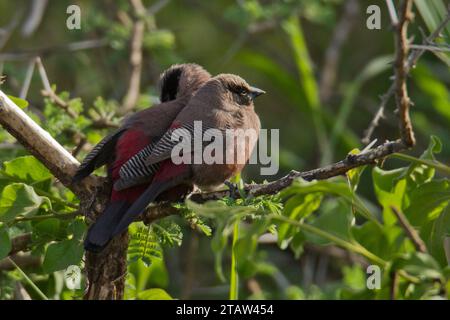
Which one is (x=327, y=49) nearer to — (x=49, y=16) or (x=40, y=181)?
(x=49, y=16)

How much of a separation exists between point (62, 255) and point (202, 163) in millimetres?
761

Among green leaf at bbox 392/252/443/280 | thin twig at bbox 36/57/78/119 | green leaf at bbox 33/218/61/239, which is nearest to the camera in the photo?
green leaf at bbox 392/252/443/280

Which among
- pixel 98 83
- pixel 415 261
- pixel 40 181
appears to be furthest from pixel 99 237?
pixel 98 83

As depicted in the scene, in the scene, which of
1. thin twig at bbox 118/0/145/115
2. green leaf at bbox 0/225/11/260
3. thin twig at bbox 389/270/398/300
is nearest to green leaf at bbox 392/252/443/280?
thin twig at bbox 389/270/398/300

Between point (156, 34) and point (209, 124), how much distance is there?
86.6 inches

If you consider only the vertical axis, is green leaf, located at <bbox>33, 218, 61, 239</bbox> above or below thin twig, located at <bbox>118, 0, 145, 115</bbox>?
below

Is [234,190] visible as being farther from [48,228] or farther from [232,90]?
[232,90]

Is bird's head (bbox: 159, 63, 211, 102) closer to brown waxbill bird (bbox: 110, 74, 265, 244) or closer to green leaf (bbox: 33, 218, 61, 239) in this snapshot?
brown waxbill bird (bbox: 110, 74, 265, 244)

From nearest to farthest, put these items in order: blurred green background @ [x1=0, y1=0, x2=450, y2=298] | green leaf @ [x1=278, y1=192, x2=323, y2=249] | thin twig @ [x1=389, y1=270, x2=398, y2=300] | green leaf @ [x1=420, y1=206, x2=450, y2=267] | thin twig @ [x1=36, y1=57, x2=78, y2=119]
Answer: thin twig @ [x1=389, y1=270, x2=398, y2=300], green leaf @ [x1=278, y1=192, x2=323, y2=249], green leaf @ [x1=420, y1=206, x2=450, y2=267], thin twig @ [x1=36, y1=57, x2=78, y2=119], blurred green background @ [x1=0, y1=0, x2=450, y2=298]

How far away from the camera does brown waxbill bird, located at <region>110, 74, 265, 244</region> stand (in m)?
3.30

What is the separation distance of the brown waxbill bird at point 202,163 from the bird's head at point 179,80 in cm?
23

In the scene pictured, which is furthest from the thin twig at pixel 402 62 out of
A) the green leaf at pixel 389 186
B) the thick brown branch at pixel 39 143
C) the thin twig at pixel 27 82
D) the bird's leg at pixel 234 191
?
the thin twig at pixel 27 82

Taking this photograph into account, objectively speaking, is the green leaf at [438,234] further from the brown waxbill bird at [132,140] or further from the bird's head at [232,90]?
the bird's head at [232,90]

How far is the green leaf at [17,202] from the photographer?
10.3 ft
